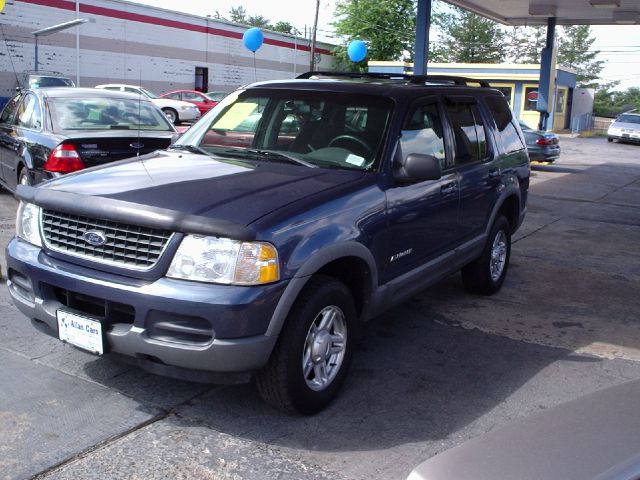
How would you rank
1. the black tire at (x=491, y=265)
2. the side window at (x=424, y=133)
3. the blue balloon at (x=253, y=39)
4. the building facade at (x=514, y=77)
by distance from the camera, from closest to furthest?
the side window at (x=424, y=133), the black tire at (x=491, y=265), the blue balloon at (x=253, y=39), the building facade at (x=514, y=77)

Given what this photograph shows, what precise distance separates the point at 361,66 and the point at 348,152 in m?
46.5

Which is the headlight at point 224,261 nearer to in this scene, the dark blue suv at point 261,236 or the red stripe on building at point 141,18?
the dark blue suv at point 261,236

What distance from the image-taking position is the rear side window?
6411mm

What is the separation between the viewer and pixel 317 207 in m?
3.81

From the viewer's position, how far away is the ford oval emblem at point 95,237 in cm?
369

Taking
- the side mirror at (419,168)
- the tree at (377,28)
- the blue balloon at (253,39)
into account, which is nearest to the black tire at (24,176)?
the side mirror at (419,168)

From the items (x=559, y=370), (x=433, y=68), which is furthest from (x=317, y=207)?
(x=433, y=68)

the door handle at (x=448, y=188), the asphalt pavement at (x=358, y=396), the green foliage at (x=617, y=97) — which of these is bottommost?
the asphalt pavement at (x=358, y=396)

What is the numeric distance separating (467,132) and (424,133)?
0.86 metres

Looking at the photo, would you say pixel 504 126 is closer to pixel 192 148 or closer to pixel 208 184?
pixel 192 148

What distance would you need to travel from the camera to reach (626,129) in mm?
34469

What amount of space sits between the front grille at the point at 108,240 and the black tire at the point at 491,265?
11.4 ft

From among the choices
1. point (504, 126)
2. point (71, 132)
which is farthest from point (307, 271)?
point (71, 132)

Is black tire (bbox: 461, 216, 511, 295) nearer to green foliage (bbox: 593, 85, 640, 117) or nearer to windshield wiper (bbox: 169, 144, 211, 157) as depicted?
windshield wiper (bbox: 169, 144, 211, 157)
